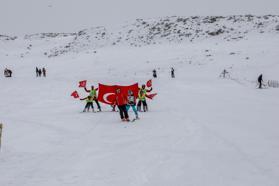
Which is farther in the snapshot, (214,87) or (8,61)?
(8,61)

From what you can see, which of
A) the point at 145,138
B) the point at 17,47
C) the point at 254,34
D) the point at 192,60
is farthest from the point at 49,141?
the point at 17,47

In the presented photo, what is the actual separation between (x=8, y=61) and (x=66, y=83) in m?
36.7

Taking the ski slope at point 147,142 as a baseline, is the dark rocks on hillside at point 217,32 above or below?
above

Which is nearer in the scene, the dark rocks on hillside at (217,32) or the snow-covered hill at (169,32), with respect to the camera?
the snow-covered hill at (169,32)

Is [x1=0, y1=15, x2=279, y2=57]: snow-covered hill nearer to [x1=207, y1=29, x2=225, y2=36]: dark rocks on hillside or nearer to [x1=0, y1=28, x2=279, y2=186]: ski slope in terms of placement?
[x1=207, y1=29, x2=225, y2=36]: dark rocks on hillside

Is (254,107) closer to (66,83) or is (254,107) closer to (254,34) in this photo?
(66,83)

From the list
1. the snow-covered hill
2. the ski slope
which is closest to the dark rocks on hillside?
the snow-covered hill

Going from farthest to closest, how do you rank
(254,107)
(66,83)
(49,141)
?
(66,83) < (254,107) < (49,141)

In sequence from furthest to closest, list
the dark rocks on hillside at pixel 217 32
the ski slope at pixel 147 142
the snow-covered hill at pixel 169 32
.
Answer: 1. the dark rocks on hillside at pixel 217 32
2. the snow-covered hill at pixel 169 32
3. the ski slope at pixel 147 142

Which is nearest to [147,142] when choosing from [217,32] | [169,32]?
[217,32]

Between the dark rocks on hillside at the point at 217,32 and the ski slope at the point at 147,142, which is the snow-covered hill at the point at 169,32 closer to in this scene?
the dark rocks on hillside at the point at 217,32

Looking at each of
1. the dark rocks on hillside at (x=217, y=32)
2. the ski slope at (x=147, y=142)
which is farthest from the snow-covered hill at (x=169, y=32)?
the ski slope at (x=147, y=142)

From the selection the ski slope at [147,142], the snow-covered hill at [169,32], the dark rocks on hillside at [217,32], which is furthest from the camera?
the dark rocks on hillside at [217,32]

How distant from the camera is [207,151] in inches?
398
